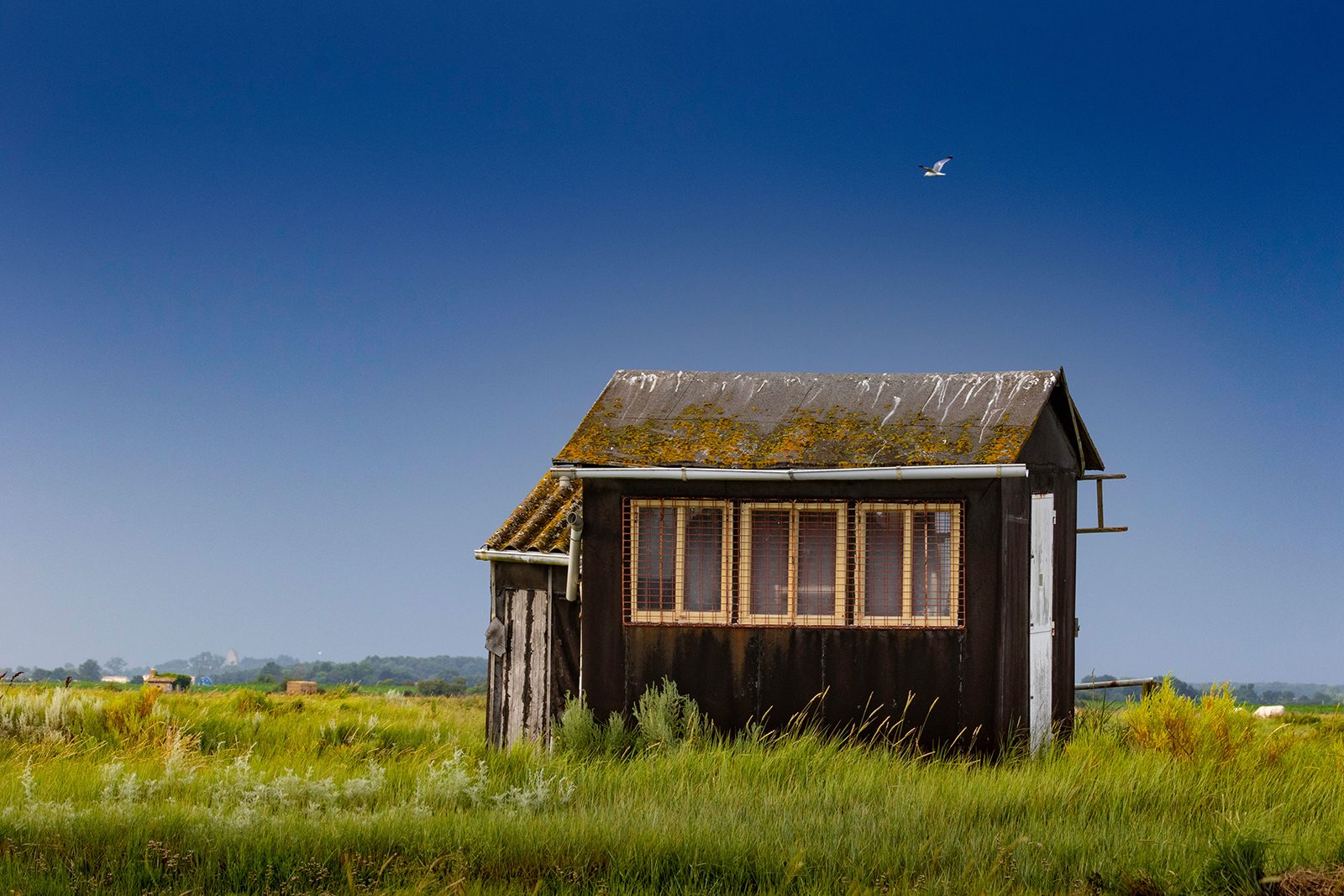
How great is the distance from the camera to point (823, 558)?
1269cm

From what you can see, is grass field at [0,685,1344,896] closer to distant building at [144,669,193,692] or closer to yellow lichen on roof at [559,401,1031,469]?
yellow lichen on roof at [559,401,1031,469]

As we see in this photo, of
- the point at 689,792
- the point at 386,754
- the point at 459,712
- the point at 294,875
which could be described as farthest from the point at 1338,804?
the point at 459,712

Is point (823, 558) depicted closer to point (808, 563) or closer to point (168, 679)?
point (808, 563)

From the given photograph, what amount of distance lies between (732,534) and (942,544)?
83.2 inches

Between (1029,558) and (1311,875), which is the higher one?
(1029,558)

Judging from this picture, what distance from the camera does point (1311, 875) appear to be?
789 cm

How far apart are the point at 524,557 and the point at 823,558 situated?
3674mm

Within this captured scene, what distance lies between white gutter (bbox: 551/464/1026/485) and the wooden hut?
2 cm

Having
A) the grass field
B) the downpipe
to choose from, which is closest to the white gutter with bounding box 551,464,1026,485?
the downpipe

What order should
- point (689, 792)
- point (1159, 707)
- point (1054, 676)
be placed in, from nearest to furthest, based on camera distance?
1. point (689, 792)
2. point (1159, 707)
3. point (1054, 676)

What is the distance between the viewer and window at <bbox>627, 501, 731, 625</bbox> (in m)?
12.8

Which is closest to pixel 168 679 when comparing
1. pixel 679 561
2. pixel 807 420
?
pixel 679 561

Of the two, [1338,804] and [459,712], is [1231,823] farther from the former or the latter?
[459,712]

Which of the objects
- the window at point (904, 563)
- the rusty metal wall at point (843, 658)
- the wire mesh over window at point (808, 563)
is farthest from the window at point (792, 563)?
the window at point (904, 563)
